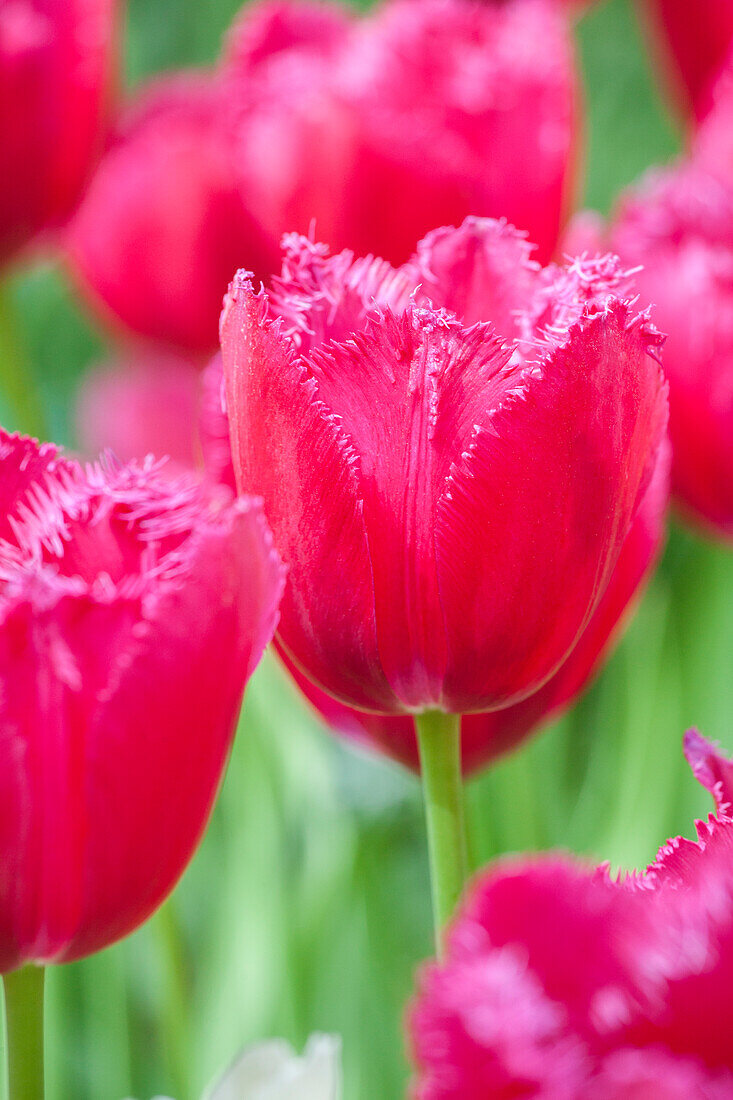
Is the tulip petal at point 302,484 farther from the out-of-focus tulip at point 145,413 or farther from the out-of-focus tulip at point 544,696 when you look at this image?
the out-of-focus tulip at point 145,413

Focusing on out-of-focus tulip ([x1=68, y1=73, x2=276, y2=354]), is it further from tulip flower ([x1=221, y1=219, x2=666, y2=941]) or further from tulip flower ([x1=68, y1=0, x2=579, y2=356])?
tulip flower ([x1=221, y1=219, x2=666, y2=941])

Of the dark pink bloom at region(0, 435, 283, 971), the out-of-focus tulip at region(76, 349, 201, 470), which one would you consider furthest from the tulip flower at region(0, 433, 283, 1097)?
the out-of-focus tulip at region(76, 349, 201, 470)

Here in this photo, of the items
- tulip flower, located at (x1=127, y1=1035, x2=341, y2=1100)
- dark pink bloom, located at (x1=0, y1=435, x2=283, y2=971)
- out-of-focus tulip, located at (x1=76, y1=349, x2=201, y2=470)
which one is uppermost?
out-of-focus tulip, located at (x1=76, y1=349, x2=201, y2=470)

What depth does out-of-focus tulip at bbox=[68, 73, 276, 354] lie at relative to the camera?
439mm

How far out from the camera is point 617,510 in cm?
19

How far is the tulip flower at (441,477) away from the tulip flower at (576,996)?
2.4 inches

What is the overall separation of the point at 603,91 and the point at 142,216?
0.80m

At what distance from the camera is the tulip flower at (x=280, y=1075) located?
0.64ft

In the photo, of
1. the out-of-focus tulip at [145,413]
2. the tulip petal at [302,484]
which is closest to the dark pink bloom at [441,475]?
the tulip petal at [302,484]

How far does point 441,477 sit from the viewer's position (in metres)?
0.19

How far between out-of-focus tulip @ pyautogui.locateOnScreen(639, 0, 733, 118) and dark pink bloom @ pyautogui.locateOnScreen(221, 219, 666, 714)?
25 cm

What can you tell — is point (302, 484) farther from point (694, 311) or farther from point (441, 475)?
point (694, 311)

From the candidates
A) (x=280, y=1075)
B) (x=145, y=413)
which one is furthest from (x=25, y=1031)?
(x=145, y=413)

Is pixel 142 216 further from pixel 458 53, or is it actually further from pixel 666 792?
pixel 666 792
